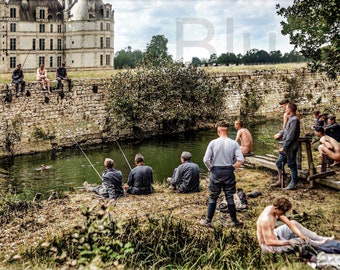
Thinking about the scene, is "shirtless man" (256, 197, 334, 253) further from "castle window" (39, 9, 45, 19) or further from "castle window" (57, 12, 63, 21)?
"castle window" (57, 12, 63, 21)

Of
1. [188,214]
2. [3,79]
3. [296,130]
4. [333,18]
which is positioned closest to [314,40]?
[333,18]

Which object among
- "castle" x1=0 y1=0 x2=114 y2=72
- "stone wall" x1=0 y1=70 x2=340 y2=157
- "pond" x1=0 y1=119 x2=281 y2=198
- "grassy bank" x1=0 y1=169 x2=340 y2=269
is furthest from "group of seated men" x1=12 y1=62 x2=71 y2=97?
"castle" x1=0 y1=0 x2=114 y2=72

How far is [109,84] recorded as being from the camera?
2561 centimetres

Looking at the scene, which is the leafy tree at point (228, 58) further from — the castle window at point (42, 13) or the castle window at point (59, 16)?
the castle window at point (42, 13)

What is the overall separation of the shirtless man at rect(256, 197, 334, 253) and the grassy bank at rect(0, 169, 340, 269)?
19cm

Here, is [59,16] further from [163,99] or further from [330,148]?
[330,148]

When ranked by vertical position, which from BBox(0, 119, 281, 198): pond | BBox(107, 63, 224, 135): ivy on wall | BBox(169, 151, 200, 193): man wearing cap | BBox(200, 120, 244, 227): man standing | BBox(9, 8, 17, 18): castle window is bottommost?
BBox(0, 119, 281, 198): pond

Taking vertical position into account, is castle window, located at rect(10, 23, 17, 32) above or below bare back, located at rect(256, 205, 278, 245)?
above

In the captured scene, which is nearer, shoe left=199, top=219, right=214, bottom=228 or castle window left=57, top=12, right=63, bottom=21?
shoe left=199, top=219, right=214, bottom=228

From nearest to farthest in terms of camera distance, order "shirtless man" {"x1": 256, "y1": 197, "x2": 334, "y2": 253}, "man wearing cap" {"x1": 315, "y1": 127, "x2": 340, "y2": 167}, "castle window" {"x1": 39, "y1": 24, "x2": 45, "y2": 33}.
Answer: "shirtless man" {"x1": 256, "y1": 197, "x2": 334, "y2": 253} < "man wearing cap" {"x1": 315, "y1": 127, "x2": 340, "y2": 167} < "castle window" {"x1": 39, "y1": 24, "x2": 45, "y2": 33}

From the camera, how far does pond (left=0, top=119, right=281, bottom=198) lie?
51.2ft

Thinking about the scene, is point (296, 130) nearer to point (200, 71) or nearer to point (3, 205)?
point (3, 205)

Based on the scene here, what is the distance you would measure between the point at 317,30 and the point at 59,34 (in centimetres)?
5347

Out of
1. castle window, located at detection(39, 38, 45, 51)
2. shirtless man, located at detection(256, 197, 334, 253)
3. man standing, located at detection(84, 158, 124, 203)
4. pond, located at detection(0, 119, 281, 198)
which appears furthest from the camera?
castle window, located at detection(39, 38, 45, 51)
